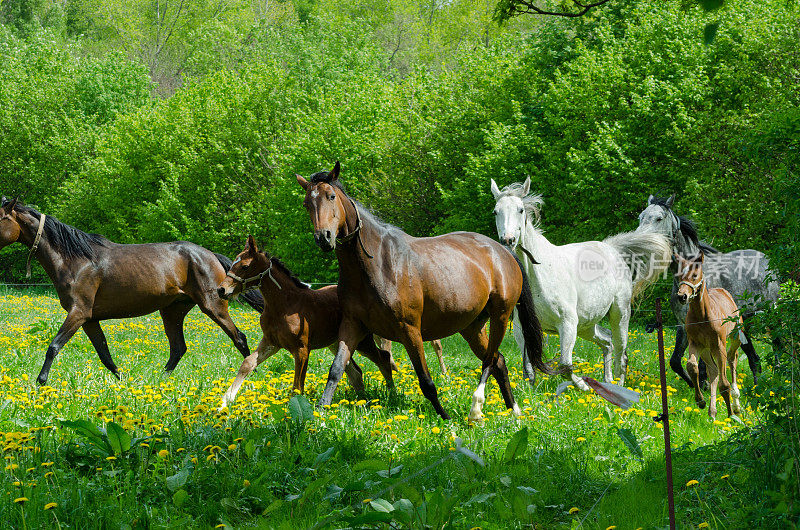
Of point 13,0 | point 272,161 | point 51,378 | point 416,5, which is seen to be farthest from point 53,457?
point 13,0

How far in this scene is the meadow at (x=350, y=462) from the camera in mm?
4117

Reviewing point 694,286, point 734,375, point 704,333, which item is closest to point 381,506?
point 694,286

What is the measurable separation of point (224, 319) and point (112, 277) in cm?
161

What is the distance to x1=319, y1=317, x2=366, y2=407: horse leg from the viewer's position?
21.8 ft

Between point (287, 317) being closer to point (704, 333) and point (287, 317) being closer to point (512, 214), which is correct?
point (512, 214)

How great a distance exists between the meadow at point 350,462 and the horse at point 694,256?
1.31m

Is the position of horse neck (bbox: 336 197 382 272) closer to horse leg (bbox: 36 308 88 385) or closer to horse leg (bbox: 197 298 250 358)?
horse leg (bbox: 36 308 88 385)

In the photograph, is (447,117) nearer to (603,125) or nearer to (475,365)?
(603,125)

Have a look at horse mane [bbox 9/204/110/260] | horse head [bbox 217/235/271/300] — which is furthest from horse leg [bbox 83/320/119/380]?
horse head [bbox 217/235/271/300]

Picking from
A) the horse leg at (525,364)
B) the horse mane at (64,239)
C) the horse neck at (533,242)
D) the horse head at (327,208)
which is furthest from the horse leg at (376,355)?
the horse mane at (64,239)

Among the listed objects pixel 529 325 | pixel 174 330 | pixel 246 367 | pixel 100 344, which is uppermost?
pixel 529 325

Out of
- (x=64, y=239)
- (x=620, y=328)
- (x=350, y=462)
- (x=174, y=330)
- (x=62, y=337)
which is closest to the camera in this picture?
(x=350, y=462)

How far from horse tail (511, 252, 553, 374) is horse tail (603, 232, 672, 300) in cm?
211

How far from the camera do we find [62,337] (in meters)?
9.59
